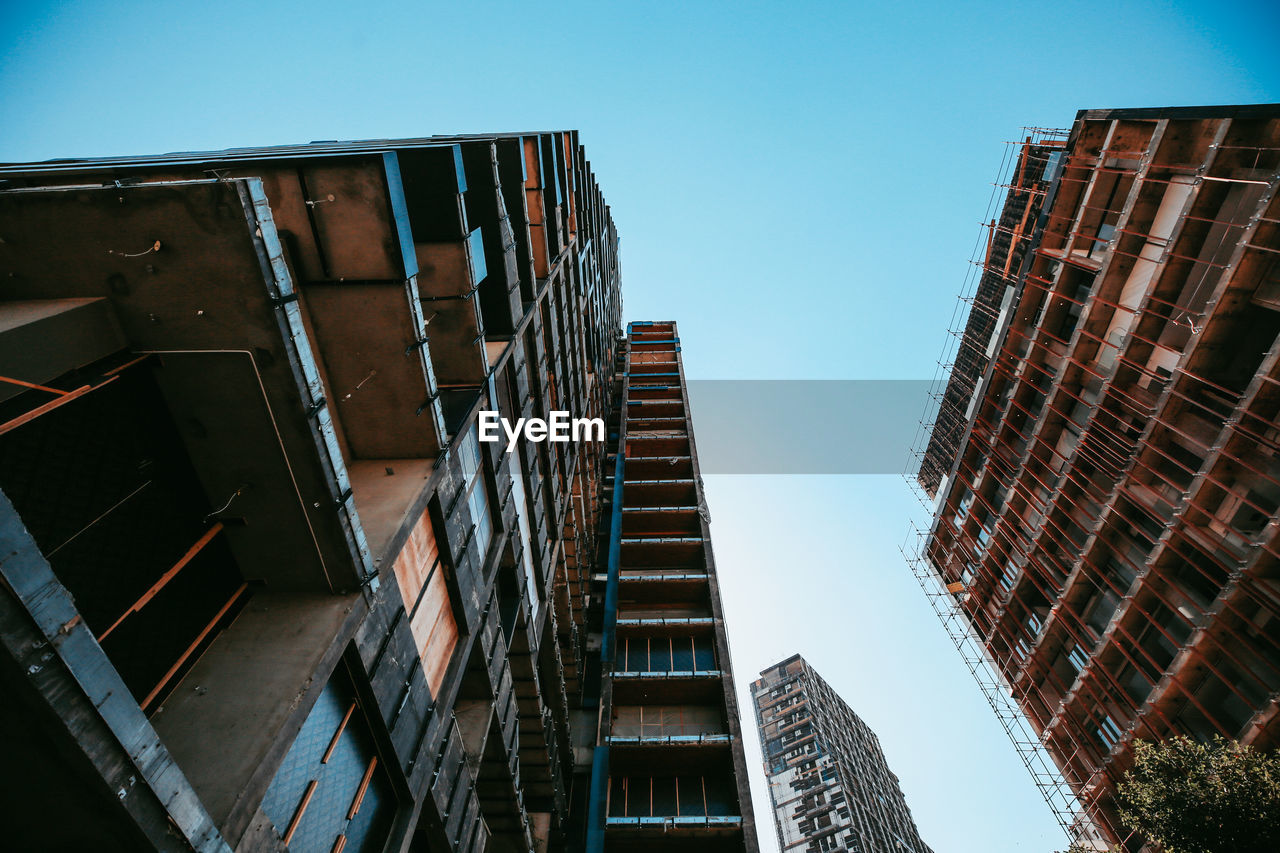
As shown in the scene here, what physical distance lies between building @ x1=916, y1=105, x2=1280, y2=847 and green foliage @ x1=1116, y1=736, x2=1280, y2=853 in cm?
245

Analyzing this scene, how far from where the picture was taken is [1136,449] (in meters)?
18.2

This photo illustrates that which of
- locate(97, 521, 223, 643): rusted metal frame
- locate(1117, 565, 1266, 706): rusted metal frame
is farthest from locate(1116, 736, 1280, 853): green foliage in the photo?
locate(97, 521, 223, 643): rusted metal frame

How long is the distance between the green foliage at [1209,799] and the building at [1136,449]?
245 centimetres

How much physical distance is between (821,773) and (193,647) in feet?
243

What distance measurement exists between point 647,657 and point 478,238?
62.8ft

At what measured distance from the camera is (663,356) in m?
51.4

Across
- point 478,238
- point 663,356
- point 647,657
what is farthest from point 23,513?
point 663,356

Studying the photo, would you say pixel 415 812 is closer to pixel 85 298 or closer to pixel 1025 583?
pixel 85 298

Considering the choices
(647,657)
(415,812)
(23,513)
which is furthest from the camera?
(647,657)

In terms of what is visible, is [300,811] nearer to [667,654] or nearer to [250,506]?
[250,506]

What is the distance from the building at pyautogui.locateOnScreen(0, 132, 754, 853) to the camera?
4.16 meters

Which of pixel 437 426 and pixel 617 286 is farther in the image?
pixel 617 286

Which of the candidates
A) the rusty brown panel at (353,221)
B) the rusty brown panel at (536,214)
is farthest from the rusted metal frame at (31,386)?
the rusty brown panel at (536,214)

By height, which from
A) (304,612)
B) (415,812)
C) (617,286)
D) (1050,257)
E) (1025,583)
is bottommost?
(415,812)
